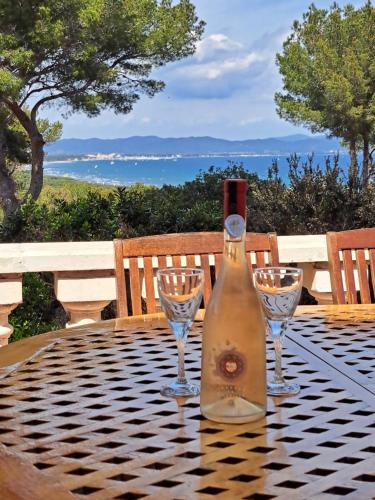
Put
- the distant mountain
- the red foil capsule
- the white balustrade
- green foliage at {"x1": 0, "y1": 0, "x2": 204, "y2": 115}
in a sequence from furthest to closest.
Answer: the distant mountain → green foliage at {"x1": 0, "y1": 0, "x2": 204, "y2": 115} → the white balustrade → the red foil capsule

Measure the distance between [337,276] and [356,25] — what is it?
1741 cm

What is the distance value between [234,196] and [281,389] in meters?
0.32

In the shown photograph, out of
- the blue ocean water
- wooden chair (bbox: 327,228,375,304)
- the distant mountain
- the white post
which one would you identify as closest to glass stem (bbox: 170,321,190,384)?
wooden chair (bbox: 327,228,375,304)

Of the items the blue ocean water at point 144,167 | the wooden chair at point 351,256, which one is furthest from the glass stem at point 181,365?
the blue ocean water at point 144,167

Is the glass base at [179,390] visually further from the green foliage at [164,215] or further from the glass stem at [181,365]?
the green foliage at [164,215]

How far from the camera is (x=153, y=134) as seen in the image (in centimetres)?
7856

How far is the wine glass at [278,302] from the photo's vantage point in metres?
1.15

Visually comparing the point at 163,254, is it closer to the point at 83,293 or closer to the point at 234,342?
the point at 83,293

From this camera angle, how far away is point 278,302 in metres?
1.15

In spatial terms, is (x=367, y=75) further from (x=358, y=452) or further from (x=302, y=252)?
(x=358, y=452)

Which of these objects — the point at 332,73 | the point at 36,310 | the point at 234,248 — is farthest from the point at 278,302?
the point at 332,73

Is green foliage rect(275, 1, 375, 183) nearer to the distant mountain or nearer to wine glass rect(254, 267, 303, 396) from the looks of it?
wine glass rect(254, 267, 303, 396)

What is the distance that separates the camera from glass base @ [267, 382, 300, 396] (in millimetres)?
1136

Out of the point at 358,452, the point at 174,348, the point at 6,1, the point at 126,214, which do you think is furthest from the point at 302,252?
the point at 6,1
